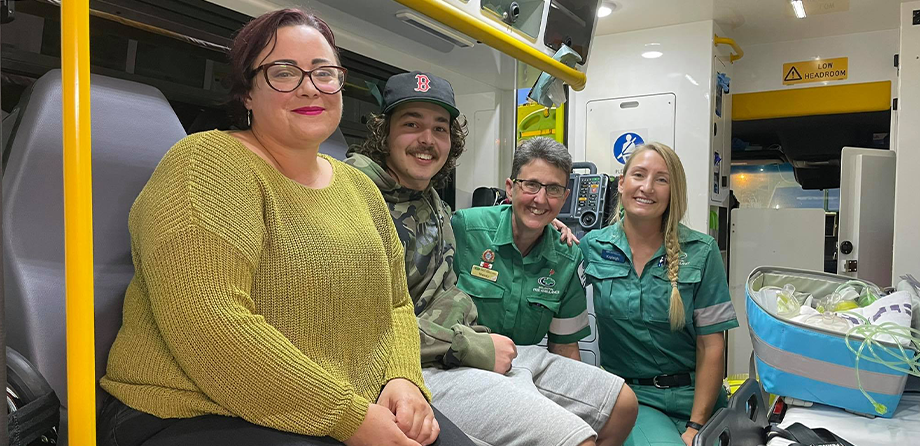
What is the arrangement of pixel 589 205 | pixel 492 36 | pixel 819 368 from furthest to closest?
1. pixel 589 205
2. pixel 492 36
3. pixel 819 368

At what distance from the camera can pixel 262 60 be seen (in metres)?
1.28

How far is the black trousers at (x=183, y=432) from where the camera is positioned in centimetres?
107

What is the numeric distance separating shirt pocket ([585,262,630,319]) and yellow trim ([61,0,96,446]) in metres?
1.85

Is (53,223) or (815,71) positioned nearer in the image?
(53,223)

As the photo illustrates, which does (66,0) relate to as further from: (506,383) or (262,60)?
(506,383)

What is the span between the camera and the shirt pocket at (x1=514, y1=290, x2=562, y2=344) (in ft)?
7.07

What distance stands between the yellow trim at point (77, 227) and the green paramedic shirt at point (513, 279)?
134cm

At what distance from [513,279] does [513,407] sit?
66cm

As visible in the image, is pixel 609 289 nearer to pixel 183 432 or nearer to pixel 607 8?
pixel 183 432

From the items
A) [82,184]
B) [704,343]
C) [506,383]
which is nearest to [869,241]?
[704,343]

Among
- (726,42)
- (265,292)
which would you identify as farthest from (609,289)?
(726,42)

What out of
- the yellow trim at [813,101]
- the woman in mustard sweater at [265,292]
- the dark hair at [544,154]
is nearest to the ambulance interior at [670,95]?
the yellow trim at [813,101]

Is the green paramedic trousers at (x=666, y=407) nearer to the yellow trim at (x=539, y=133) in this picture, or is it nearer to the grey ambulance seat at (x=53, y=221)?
the grey ambulance seat at (x=53, y=221)

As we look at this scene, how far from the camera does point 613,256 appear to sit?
8.04 ft
